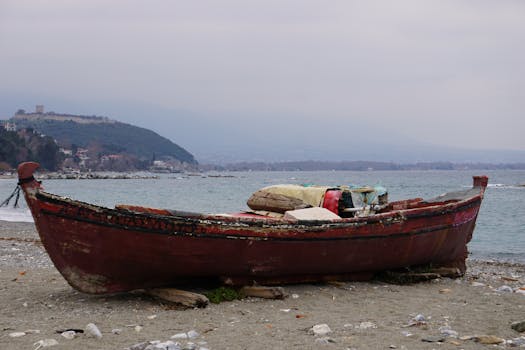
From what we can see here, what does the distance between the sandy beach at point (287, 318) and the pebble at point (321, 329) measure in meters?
0.01

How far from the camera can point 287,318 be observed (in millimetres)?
8125

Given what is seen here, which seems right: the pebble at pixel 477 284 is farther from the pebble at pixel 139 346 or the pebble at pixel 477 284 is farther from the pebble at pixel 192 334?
the pebble at pixel 139 346

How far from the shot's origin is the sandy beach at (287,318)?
272 inches

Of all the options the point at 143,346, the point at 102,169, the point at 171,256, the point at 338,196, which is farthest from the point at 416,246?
the point at 102,169

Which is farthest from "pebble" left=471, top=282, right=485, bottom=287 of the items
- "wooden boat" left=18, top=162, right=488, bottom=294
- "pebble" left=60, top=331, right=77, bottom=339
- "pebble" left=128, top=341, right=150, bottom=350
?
"pebble" left=60, top=331, right=77, bottom=339

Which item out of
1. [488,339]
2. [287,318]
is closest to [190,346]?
[287,318]

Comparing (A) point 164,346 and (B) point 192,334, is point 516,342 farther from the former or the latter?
(A) point 164,346

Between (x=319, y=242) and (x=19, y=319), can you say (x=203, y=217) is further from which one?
(x=19, y=319)

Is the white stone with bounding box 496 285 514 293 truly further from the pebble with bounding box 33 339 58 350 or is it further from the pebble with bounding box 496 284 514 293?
→ the pebble with bounding box 33 339 58 350

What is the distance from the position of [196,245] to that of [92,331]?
7.06ft

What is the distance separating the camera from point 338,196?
11602 millimetres

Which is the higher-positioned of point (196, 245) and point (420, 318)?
point (196, 245)

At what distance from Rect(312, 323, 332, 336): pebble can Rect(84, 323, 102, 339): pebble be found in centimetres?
249

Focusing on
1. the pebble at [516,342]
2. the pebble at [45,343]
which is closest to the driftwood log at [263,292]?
the pebble at [45,343]
